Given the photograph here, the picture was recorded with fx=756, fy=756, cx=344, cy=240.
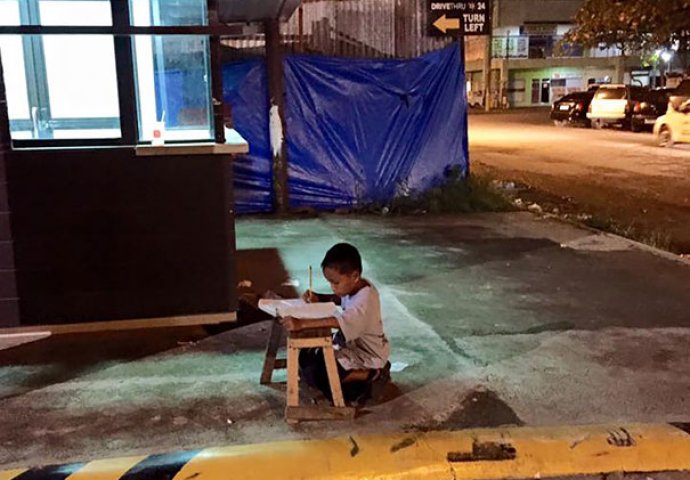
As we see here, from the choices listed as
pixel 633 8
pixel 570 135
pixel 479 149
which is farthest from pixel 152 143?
pixel 570 135

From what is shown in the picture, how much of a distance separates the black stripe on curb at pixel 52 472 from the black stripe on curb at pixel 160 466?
285 millimetres

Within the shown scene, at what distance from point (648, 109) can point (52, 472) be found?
85.0ft

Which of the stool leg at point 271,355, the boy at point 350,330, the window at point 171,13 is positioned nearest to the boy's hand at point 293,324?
the boy at point 350,330

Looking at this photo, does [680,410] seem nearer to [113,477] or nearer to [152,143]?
[113,477]

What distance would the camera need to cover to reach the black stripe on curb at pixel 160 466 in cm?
371

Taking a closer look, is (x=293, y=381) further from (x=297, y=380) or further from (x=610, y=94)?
(x=610, y=94)

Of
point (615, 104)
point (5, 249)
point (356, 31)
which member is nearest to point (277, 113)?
point (356, 31)

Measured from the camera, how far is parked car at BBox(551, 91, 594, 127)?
99.3ft

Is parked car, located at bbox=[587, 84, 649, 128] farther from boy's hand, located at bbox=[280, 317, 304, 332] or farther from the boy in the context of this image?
boy's hand, located at bbox=[280, 317, 304, 332]

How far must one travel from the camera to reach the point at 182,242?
225 inches

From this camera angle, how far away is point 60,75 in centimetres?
577

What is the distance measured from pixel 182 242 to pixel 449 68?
695 centimetres

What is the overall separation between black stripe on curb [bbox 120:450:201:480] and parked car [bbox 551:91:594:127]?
28.5 meters

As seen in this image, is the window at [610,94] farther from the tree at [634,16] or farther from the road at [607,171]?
the tree at [634,16]
